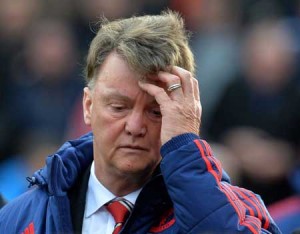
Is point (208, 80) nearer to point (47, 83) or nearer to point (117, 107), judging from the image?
point (47, 83)

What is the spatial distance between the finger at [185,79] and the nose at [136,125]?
166 millimetres

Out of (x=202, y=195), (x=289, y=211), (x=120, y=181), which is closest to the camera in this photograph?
(x=202, y=195)

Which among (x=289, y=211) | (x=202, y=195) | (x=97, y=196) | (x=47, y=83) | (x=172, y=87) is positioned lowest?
(x=289, y=211)

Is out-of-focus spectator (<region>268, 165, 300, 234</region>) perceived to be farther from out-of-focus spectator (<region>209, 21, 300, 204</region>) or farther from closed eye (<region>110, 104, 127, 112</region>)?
closed eye (<region>110, 104, 127, 112</region>)

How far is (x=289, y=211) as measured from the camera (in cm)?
435

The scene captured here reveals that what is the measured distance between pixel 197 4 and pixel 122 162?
340 centimetres

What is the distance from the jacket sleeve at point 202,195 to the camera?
104 inches

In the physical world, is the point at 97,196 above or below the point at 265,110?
above

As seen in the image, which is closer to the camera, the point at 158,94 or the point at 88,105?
the point at 158,94

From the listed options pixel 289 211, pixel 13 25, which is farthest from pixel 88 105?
pixel 13 25

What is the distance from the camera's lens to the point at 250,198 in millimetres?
2875

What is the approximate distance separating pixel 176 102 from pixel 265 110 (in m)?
2.21

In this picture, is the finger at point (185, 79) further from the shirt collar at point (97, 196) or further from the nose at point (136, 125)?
the shirt collar at point (97, 196)

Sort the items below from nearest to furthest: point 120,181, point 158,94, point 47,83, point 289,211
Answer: point 158,94 → point 120,181 → point 289,211 → point 47,83
